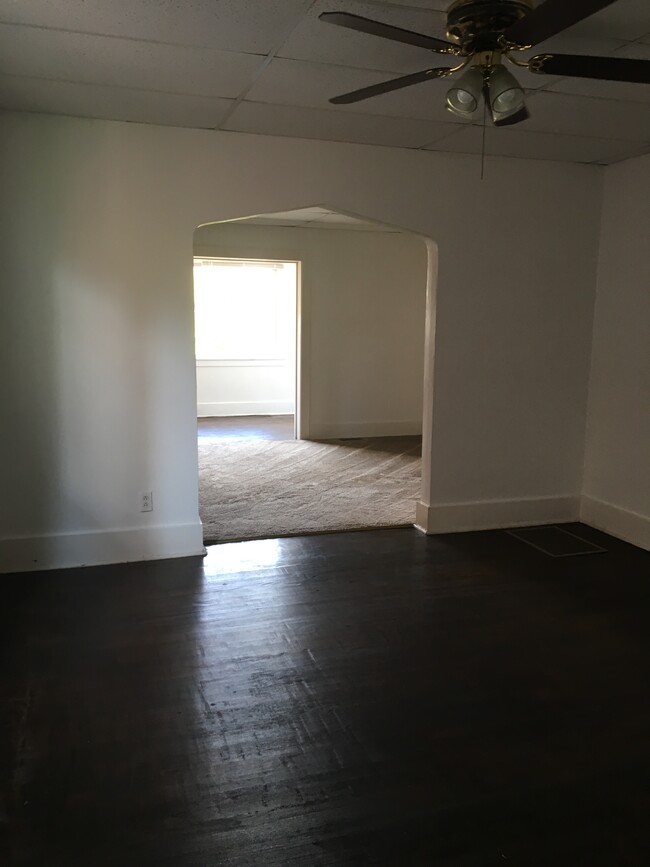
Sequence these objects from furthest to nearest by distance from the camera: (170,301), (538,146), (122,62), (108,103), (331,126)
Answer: (538,146) < (170,301) < (331,126) < (108,103) < (122,62)

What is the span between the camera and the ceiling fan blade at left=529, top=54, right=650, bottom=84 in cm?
204

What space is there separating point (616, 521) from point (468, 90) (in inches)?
127

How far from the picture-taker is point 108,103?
338 centimetres

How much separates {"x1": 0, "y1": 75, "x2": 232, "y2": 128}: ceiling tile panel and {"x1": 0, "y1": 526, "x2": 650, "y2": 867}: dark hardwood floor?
7.96ft

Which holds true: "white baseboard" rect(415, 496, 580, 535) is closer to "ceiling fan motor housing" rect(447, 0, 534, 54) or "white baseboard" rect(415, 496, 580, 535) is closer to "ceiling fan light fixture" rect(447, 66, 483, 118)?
"ceiling fan light fixture" rect(447, 66, 483, 118)

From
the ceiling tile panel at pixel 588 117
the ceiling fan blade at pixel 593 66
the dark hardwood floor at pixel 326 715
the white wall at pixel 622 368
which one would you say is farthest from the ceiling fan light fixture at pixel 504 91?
the white wall at pixel 622 368

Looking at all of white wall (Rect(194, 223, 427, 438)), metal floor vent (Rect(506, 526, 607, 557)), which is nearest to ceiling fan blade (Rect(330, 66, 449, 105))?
metal floor vent (Rect(506, 526, 607, 557))

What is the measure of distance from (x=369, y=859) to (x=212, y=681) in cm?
107

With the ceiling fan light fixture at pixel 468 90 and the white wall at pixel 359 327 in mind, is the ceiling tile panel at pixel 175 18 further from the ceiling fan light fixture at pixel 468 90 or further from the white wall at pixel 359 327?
the white wall at pixel 359 327

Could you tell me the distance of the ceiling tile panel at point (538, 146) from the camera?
3834mm

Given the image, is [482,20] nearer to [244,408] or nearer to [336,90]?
[336,90]

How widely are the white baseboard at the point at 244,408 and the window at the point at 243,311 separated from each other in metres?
0.66

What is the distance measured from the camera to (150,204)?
3.83m

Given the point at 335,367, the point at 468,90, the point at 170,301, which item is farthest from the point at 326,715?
the point at 335,367
